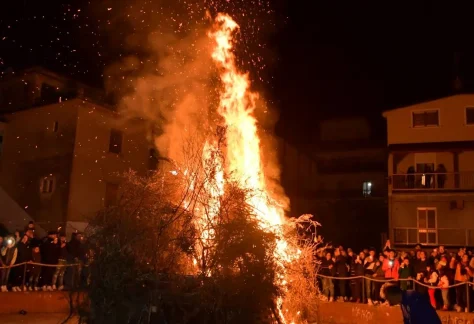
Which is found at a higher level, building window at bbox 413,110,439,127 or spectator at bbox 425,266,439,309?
building window at bbox 413,110,439,127

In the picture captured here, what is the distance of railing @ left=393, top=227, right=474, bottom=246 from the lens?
23.9m

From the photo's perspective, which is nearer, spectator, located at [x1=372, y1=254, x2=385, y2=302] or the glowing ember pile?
spectator, located at [x1=372, y1=254, x2=385, y2=302]

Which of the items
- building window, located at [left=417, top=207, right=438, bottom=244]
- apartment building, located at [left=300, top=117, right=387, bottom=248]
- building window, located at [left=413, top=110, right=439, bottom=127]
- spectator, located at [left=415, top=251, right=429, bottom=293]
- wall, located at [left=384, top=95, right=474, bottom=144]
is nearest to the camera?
spectator, located at [left=415, top=251, right=429, bottom=293]

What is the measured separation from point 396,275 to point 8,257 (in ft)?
32.6

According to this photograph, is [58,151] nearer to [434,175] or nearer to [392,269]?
[392,269]

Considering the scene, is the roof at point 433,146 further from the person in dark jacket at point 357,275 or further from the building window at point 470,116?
the person in dark jacket at point 357,275

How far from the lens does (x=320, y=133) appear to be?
37.8 metres

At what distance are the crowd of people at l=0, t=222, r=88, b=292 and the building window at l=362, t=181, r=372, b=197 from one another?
24.5m

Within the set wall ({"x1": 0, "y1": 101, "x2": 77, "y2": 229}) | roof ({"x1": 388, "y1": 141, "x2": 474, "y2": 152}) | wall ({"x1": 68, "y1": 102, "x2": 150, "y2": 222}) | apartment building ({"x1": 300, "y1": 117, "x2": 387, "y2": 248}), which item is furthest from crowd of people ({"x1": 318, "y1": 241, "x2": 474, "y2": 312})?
apartment building ({"x1": 300, "y1": 117, "x2": 387, "y2": 248})

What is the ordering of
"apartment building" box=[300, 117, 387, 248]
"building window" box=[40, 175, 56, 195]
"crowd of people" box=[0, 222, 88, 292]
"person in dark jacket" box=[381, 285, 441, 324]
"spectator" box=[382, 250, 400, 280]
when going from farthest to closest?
"apartment building" box=[300, 117, 387, 248]
"building window" box=[40, 175, 56, 195]
"spectator" box=[382, 250, 400, 280]
"crowd of people" box=[0, 222, 88, 292]
"person in dark jacket" box=[381, 285, 441, 324]

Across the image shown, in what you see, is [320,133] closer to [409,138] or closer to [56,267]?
[409,138]

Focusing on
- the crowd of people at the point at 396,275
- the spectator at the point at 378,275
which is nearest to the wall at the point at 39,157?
the crowd of people at the point at 396,275

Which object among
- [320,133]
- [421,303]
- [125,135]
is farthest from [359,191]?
[421,303]

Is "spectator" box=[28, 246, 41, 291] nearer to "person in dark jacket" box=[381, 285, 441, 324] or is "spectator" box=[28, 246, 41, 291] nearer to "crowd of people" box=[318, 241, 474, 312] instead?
"crowd of people" box=[318, 241, 474, 312]
